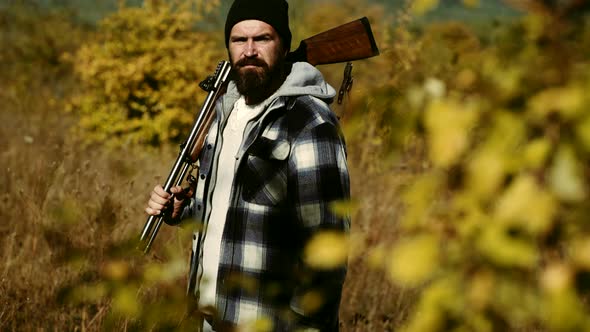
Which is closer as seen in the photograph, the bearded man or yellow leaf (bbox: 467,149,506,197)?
yellow leaf (bbox: 467,149,506,197)

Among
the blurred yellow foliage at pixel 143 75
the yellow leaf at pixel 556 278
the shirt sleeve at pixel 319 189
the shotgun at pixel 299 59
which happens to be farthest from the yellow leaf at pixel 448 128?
the blurred yellow foliage at pixel 143 75

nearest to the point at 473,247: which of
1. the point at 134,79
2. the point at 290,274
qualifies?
the point at 290,274

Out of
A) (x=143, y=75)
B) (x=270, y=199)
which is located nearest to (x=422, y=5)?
(x=270, y=199)

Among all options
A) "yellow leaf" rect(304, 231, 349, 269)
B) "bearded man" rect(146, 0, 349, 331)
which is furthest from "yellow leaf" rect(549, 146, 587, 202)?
"bearded man" rect(146, 0, 349, 331)

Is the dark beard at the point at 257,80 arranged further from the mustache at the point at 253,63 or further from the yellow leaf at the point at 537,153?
the yellow leaf at the point at 537,153

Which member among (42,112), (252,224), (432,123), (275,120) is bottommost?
(252,224)

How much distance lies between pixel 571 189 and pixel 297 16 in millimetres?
9499

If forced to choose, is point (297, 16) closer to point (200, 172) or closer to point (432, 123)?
point (200, 172)

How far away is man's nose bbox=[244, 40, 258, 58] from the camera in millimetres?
2100

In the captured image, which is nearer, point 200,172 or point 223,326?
point 223,326

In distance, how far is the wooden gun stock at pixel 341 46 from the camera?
200 cm

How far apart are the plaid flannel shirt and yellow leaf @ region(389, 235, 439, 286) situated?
→ 1.17m

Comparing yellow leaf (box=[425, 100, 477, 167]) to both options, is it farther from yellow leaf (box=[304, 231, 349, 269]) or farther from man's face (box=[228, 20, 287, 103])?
man's face (box=[228, 20, 287, 103])

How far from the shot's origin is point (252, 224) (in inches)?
71.6
